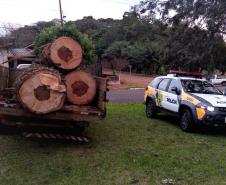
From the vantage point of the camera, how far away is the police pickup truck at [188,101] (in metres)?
10.5

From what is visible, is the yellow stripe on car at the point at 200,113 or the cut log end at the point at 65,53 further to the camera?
the yellow stripe on car at the point at 200,113

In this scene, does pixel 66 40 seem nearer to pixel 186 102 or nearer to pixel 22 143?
pixel 22 143

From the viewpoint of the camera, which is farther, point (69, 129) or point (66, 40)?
point (69, 129)

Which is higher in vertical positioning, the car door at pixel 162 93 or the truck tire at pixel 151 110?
the car door at pixel 162 93

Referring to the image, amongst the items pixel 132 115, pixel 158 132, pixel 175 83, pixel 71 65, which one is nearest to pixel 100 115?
pixel 71 65

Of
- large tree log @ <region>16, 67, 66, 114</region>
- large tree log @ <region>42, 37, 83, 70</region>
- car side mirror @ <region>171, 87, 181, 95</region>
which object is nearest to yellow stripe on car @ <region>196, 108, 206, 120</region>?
car side mirror @ <region>171, 87, 181, 95</region>

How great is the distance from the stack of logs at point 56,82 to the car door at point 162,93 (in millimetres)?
4118

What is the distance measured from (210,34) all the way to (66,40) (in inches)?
330

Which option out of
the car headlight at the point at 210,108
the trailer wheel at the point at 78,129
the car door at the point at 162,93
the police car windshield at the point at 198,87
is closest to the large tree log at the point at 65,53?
the trailer wheel at the point at 78,129

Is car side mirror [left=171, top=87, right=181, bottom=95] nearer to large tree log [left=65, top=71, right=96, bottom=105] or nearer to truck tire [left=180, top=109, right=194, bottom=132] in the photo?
truck tire [left=180, top=109, right=194, bottom=132]

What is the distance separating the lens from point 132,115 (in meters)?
13.9

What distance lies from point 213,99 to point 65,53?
4.15 metres

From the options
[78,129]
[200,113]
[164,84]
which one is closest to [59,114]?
[78,129]

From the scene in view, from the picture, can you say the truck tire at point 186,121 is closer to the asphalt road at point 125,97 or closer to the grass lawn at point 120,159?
the grass lawn at point 120,159
